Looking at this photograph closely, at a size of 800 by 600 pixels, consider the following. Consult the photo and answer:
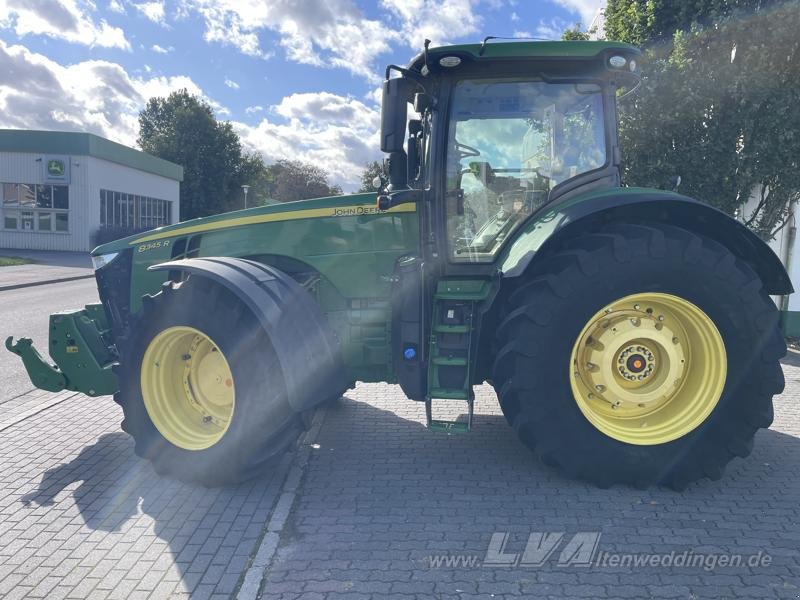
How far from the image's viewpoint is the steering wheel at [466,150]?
151 inches

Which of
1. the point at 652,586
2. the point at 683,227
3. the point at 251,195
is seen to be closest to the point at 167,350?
the point at 652,586

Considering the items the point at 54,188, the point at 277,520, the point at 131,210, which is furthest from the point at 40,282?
the point at 131,210

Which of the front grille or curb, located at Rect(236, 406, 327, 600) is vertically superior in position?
the front grille

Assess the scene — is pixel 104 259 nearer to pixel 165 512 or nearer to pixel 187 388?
pixel 187 388

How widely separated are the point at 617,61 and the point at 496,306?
1675 mm

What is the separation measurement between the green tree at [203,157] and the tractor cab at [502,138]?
45.3 meters

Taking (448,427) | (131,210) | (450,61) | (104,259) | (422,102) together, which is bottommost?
(448,427)

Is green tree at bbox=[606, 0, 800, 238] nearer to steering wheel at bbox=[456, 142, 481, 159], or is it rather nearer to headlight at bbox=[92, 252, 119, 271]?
→ steering wheel at bbox=[456, 142, 481, 159]

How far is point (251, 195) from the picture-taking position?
56.9 metres

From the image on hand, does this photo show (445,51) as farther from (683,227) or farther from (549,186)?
(683,227)

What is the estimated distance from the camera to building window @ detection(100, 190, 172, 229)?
29.6m

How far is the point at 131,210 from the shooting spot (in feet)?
107

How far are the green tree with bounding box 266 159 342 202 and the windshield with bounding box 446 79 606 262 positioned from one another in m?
60.9

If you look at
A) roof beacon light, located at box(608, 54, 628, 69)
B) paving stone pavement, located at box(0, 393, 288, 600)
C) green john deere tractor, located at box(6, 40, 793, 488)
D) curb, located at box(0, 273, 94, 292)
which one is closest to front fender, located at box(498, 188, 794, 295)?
green john deere tractor, located at box(6, 40, 793, 488)
